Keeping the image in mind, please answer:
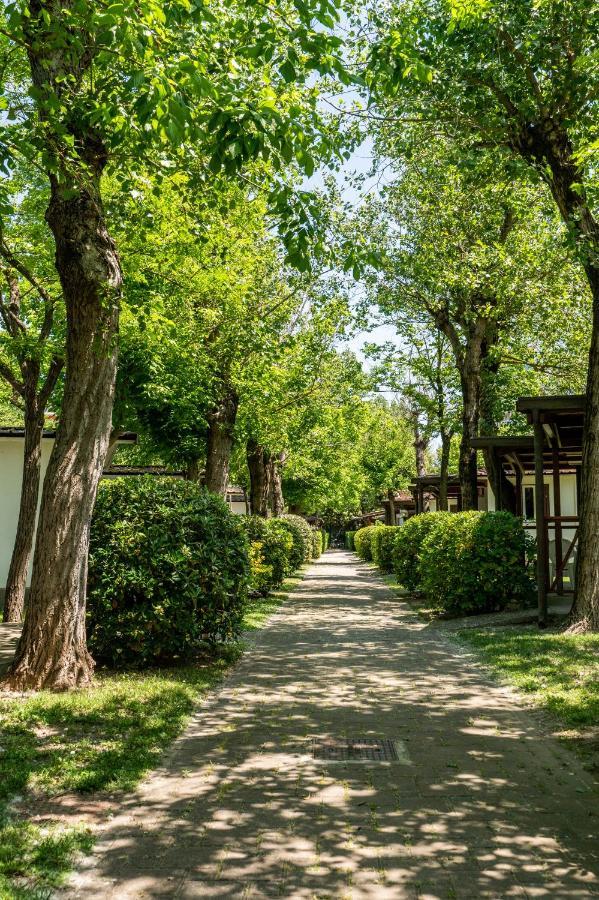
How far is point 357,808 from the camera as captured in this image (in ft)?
16.0

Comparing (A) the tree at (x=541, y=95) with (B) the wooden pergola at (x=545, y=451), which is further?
(B) the wooden pergola at (x=545, y=451)

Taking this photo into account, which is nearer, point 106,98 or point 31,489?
point 106,98

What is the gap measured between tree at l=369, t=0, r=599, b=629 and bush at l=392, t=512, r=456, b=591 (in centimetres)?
732

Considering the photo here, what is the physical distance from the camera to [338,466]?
146 ft

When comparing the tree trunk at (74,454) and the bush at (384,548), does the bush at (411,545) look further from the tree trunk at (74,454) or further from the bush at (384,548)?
the tree trunk at (74,454)

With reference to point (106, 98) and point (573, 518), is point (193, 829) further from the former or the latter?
point (573, 518)

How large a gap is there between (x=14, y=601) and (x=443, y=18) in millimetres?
12088

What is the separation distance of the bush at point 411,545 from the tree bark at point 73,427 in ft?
40.6

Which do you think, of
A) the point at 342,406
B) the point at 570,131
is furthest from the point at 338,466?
the point at 570,131

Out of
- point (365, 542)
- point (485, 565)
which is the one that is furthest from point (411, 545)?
point (365, 542)

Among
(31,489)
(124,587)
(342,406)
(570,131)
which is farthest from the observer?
(342,406)

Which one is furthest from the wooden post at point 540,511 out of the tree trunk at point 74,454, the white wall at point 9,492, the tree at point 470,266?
the white wall at point 9,492

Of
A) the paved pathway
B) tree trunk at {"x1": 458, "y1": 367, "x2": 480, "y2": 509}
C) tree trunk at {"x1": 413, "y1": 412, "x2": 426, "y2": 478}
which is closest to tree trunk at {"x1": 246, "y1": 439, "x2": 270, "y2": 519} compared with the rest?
tree trunk at {"x1": 458, "y1": 367, "x2": 480, "y2": 509}

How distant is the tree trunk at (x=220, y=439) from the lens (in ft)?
60.7
